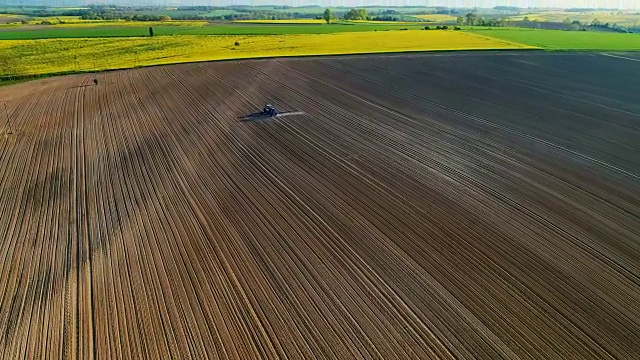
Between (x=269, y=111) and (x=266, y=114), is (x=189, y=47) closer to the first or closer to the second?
(x=266, y=114)

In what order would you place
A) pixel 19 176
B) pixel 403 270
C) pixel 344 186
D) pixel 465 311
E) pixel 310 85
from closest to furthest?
1. pixel 465 311
2. pixel 403 270
3. pixel 344 186
4. pixel 19 176
5. pixel 310 85

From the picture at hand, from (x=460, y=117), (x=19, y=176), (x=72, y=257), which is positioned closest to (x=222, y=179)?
(x=72, y=257)

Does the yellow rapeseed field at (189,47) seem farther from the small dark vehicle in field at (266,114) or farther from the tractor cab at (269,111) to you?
the tractor cab at (269,111)

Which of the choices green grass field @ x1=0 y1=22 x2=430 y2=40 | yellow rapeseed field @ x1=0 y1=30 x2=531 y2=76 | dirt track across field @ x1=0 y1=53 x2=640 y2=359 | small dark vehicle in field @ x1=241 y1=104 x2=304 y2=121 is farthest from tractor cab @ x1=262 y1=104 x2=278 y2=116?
green grass field @ x1=0 y1=22 x2=430 y2=40

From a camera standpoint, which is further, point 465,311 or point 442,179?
point 442,179

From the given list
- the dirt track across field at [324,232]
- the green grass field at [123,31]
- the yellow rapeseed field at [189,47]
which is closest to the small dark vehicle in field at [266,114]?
the dirt track across field at [324,232]

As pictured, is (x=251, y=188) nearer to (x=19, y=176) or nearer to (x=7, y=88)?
(x=19, y=176)

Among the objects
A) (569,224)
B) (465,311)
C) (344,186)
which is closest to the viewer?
(465,311)

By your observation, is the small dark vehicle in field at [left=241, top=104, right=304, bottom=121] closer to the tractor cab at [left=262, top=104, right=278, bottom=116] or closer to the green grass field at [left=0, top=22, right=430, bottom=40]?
the tractor cab at [left=262, top=104, right=278, bottom=116]
